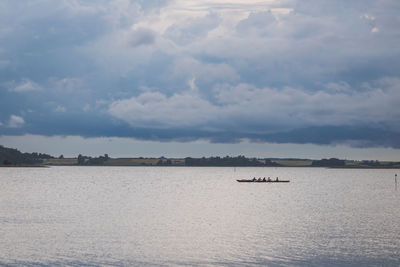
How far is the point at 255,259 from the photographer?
44375mm

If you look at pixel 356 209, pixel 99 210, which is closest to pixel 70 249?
pixel 99 210

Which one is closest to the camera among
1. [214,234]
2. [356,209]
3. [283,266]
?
[283,266]

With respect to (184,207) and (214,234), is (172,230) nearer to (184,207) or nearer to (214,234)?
(214,234)

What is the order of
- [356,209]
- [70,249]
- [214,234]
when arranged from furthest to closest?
[356,209] < [214,234] < [70,249]

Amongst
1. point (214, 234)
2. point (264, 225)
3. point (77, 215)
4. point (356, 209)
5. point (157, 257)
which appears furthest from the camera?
point (356, 209)

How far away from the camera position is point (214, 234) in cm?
A: 5862

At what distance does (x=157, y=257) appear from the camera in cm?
4500

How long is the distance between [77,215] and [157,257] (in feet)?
120

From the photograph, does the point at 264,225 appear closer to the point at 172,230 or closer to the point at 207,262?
the point at 172,230

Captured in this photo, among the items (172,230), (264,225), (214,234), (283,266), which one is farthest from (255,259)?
(264,225)

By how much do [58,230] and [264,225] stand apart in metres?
26.6

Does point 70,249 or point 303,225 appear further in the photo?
point 303,225

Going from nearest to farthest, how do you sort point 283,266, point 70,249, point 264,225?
point 283,266
point 70,249
point 264,225

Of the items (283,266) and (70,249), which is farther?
(70,249)
